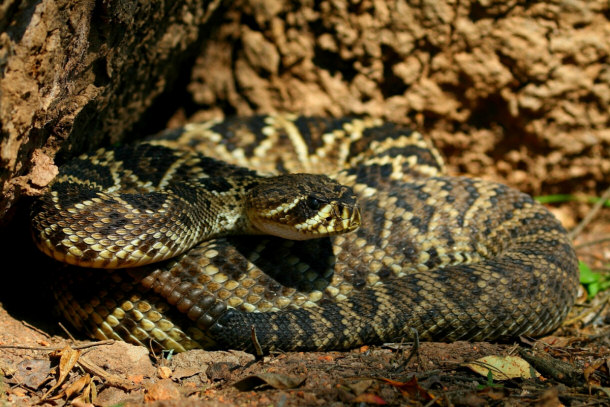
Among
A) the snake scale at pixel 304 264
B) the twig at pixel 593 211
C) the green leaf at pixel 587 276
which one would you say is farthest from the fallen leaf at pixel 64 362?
the twig at pixel 593 211

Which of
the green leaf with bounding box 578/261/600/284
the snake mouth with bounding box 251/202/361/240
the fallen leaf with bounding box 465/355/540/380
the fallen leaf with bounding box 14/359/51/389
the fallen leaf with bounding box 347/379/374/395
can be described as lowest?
the green leaf with bounding box 578/261/600/284

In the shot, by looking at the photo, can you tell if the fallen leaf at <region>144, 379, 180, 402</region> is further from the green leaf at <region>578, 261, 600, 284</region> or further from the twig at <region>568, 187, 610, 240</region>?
the twig at <region>568, 187, 610, 240</region>

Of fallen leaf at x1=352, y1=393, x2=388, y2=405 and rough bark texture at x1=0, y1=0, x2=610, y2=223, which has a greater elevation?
rough bark texture at x1=0, y1=0, x2=610, y2=223

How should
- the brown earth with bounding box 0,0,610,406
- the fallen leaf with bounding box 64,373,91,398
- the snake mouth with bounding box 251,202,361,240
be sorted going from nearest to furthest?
1. the brown earth with bounding box 0,0,610,406
2. the fallen leaf with bounding box 64,373,91,398
3. the snake mouth with bounding box 251,202,361,240

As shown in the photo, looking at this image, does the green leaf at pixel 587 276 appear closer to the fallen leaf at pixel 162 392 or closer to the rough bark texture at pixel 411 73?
the rough bark texture at pixel 411 73

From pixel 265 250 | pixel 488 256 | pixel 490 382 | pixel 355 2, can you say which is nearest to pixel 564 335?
pixel 488 256

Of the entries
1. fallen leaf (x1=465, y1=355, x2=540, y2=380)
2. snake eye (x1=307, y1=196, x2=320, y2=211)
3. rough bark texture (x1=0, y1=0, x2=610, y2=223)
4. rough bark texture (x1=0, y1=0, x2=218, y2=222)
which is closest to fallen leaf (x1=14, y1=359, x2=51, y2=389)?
rough bark texture (x1=0, y1=0, x2=218, y2=222)

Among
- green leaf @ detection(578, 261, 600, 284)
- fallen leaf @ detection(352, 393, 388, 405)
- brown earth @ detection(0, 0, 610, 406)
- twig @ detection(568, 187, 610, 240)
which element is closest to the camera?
fallen leaf @ detection(352, 393, 388, 405)
